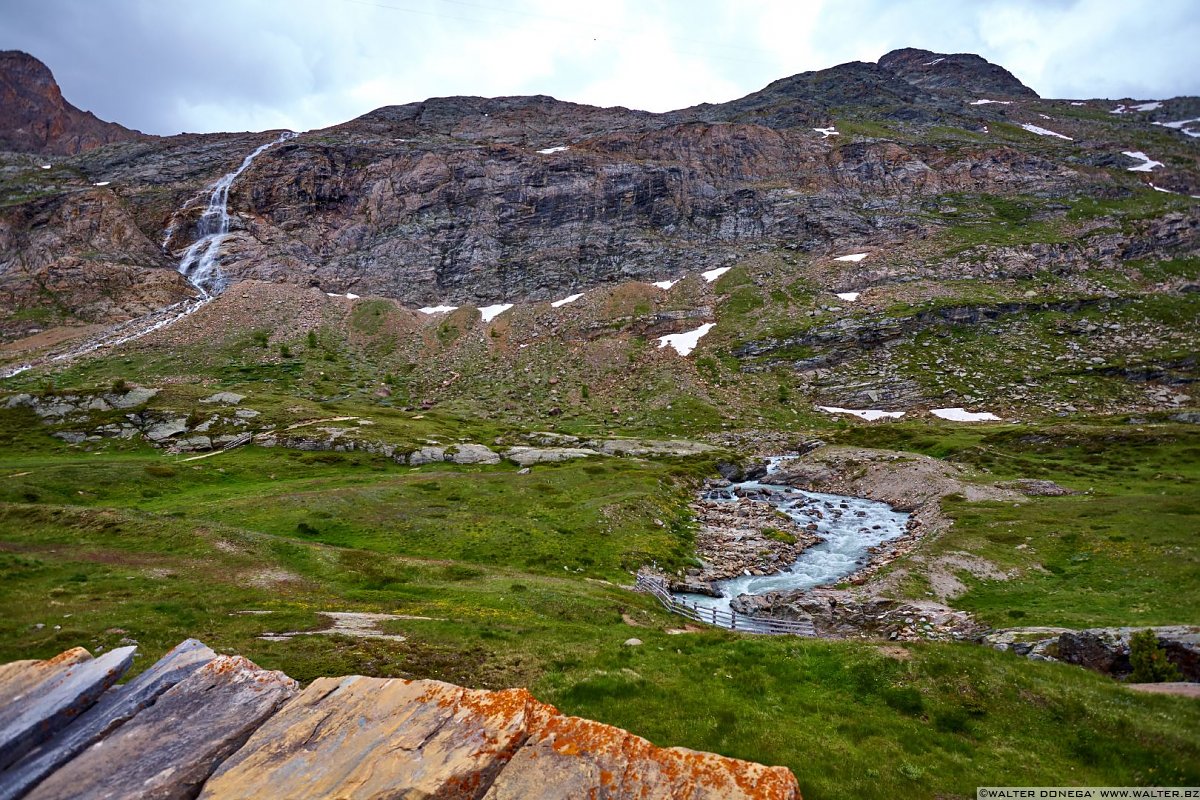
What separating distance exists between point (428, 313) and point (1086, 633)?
458 feet

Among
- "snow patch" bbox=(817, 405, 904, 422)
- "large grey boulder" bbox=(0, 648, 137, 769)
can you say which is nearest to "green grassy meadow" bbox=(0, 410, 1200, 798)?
"large grey boulder" bbox=(0, 648, 137, 769)

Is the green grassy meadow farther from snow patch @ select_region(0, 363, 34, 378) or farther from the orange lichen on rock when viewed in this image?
snow patch @ select_region(0, 363, 34, 378)

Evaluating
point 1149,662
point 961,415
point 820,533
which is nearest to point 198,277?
point 820,533

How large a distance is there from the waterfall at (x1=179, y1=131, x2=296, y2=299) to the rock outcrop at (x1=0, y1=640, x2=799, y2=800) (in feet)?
506

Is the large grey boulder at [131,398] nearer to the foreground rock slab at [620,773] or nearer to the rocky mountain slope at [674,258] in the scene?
the rocky mountain slope at [674,258]

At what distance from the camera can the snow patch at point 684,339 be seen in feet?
396

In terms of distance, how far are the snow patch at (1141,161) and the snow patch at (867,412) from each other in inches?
5689

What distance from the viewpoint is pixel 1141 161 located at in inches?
6831

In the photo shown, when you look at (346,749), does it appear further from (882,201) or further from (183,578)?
(882,201)

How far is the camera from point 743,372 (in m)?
112

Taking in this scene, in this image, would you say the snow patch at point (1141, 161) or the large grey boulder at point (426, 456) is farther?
the snow patch at point (1141, 161)

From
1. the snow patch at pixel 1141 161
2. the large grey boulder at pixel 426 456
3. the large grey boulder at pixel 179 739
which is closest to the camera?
the large grey boulder at pixel 179 739

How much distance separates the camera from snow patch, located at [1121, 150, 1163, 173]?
542 feet

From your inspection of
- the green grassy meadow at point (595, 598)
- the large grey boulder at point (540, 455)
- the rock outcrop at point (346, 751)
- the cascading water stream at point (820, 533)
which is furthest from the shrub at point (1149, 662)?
the large grey boulder at point (540, 455)
